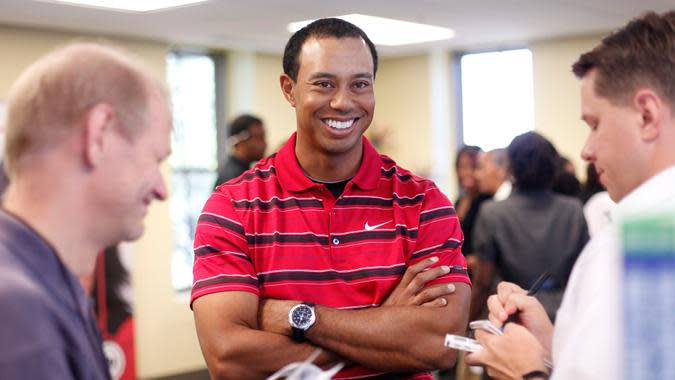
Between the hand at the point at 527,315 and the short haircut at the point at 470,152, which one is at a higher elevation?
the short haircut at the point at 470,152

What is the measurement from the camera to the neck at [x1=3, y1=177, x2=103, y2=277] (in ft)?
4.13

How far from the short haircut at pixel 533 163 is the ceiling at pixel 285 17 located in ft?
6.65

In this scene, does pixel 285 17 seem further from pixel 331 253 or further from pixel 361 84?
pixel 331 253

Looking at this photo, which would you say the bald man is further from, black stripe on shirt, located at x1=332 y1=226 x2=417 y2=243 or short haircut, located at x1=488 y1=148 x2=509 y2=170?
short haircut, located at x1=488 y1=148 x2=509 y2=170

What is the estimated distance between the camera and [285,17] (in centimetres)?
689

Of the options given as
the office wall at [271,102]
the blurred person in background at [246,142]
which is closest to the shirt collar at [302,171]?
the blurred person in background at [246,142]

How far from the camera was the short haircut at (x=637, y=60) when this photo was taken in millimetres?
1521

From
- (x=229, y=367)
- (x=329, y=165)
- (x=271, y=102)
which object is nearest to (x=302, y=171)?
(x=329, y=165)

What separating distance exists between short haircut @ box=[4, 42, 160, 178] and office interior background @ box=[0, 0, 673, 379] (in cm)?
498

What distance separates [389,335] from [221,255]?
453 mm

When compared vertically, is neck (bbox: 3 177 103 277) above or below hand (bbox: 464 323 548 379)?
above

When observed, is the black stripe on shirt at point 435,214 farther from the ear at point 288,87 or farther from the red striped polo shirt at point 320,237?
the ear at point 288,87

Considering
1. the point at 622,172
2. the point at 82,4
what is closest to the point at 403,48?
the point at 82,4

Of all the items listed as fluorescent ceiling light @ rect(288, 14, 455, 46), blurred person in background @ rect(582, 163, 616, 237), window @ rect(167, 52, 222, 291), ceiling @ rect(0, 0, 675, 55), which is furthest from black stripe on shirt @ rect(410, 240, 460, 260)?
window @ rect(167, 52, 222, 291)
